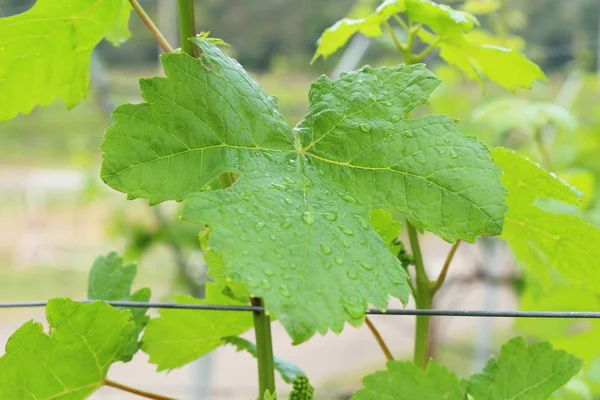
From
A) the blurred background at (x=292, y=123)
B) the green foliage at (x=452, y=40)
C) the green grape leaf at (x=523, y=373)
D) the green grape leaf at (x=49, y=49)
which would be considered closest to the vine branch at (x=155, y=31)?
the green grape leaf at (x=49, y=49)

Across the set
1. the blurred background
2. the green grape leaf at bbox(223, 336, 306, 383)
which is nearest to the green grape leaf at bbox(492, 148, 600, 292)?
the green grape leaf at bbox(223, 336, 306, 383)

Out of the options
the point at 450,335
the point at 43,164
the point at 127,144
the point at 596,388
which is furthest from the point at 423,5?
the point at 43,164

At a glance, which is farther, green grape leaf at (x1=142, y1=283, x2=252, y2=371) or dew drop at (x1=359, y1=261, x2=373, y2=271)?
green grape leaf at (x1=142, y1=283, x2=252, y2=371)

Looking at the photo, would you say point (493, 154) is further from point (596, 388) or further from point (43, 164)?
point (43, 164)

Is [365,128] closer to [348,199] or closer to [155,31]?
[348,199]

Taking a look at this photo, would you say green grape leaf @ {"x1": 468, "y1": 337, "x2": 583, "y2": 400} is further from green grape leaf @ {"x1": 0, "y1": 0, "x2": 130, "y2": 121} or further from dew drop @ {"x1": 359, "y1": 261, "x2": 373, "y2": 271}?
green grape leaf @ {"x1": 0, "y1": 0, "x2": 130, "y2": 121}

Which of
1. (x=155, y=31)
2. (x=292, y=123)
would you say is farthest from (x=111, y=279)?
(x=292, y=123)

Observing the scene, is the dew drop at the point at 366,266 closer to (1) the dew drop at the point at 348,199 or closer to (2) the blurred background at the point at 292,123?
(1) the dew drop at the point at 348,199
